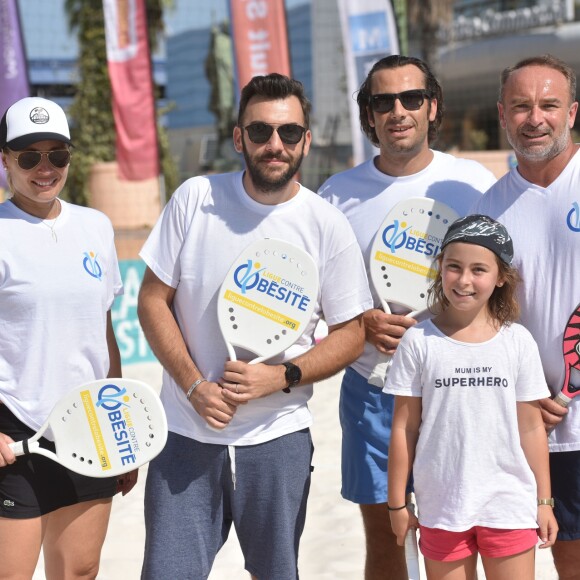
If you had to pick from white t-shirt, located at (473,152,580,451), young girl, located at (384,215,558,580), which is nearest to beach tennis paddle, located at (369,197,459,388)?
white t-shirt, located at (473,152,580,451)

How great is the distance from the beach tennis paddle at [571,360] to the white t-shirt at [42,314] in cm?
140

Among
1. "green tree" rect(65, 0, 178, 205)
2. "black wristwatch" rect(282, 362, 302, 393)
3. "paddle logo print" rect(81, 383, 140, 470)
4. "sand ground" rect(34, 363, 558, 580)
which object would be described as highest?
"green tree" rect(65, 0, 178, 205)

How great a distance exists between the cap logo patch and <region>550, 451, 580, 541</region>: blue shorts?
1857mm

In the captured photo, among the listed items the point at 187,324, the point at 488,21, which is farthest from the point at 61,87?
the point at 187,324

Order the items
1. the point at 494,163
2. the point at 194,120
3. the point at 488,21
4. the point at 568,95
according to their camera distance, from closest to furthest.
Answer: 1. the point at 568,95
2. the point at 494,163
3. the point at 488,21
4. the point at 194,120

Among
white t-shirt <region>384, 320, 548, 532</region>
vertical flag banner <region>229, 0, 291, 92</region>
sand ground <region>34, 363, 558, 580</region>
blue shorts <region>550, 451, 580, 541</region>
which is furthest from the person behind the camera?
vertical flag banner <region>229, 0, 291, 92</region>

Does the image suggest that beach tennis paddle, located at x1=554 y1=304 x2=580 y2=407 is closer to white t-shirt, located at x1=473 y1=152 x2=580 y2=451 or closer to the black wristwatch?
white t-shirt, located at x1=473 y1=152 x2=580 y2=451

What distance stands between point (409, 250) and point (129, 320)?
521 cm

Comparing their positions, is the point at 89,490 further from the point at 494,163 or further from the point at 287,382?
the point at 494,163

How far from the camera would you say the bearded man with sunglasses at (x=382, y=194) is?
3.00 meters

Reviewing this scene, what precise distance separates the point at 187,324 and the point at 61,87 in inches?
1134

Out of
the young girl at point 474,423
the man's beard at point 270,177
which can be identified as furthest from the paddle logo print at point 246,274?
the young girl at point 474,423

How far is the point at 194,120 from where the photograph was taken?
3284 cm

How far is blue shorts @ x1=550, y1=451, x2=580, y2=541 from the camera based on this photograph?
2.64 m
